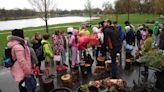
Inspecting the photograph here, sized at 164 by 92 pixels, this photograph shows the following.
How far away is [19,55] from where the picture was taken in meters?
4.94

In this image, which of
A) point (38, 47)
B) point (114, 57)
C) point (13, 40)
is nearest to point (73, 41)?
point (38, 47)

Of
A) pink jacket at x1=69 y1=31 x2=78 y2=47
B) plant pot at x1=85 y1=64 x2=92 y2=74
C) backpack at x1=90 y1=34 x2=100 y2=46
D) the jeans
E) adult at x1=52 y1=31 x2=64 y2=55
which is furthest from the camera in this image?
adult at x1=52 y1=31 x2=64 y2=55

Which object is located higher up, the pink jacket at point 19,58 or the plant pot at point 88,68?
the pink jacket at point 19,58

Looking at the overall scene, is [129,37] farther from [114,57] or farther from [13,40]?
[13,40]

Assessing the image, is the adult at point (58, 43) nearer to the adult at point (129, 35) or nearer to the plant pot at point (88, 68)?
the plant pot at point (88, 68)

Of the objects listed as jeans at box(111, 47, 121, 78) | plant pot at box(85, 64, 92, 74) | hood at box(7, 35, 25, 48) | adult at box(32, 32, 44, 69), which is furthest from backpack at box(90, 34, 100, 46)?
hood at box(7, 35, 25, 48)

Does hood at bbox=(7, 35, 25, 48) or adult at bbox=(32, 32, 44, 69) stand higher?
hood at bbox=(7, 35, 25, 48)

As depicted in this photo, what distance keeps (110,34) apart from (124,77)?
6.16 ft

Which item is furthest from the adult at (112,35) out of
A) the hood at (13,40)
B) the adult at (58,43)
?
the hood at (13,40)

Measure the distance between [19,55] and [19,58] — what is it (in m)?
0.07

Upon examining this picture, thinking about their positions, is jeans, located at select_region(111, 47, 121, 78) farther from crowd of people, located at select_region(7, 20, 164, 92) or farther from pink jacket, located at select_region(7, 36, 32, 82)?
pink jacket, located at select_region(7, 36, 32, 82)

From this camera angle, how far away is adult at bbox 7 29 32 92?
4953 mm

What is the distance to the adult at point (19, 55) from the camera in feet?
16.3

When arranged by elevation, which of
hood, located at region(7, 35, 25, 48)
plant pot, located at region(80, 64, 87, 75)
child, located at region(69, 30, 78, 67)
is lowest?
plant pot, located at region(80, 64, 87, 75)
